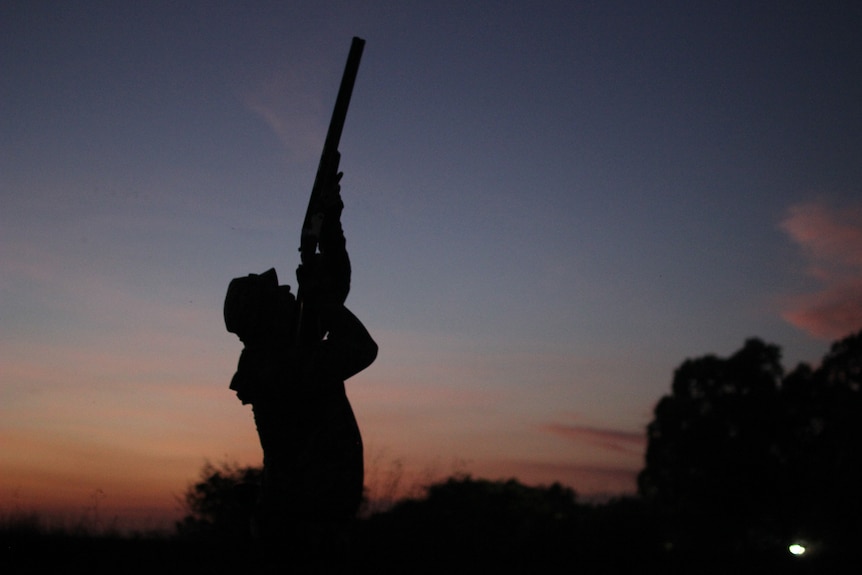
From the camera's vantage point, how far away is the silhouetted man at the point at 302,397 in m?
3.85

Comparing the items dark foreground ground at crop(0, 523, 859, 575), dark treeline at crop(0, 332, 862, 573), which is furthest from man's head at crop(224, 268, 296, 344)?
dark foreground ground at crop(0, 523, 859, 575)

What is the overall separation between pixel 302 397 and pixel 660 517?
10.1 m

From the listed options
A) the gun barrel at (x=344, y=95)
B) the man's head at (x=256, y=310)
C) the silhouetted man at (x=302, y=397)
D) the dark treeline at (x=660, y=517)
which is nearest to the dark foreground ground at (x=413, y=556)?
the dark treeline at (x=660, y=517)

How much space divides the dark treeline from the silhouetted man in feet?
0.90

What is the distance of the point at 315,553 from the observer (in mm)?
3793

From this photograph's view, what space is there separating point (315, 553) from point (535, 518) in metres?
8.07

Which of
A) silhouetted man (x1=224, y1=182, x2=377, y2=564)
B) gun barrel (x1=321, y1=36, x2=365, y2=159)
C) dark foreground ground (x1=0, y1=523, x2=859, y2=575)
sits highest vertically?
gun barrel (x1=321, y1=36, x2=365, y2=159)

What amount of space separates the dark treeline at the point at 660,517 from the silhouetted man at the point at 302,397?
27 cm

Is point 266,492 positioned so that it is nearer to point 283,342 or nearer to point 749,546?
point 283,342

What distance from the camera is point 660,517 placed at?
493 inches

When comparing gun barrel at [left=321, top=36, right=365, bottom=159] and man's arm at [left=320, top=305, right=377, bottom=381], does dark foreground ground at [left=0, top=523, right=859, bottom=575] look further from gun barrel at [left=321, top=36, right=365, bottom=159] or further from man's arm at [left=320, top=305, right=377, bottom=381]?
gun barrel at [left=321, top=36, right=365, bottom=159]

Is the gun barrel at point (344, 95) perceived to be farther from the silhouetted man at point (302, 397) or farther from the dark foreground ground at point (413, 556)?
the dark foreground ground at point (413, 556)

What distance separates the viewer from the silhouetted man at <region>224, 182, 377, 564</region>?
151 inches

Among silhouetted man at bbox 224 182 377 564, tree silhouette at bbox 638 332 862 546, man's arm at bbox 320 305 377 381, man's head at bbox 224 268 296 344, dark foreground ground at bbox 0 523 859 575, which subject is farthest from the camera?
tree silhouette at bbox 638 332 862 546
